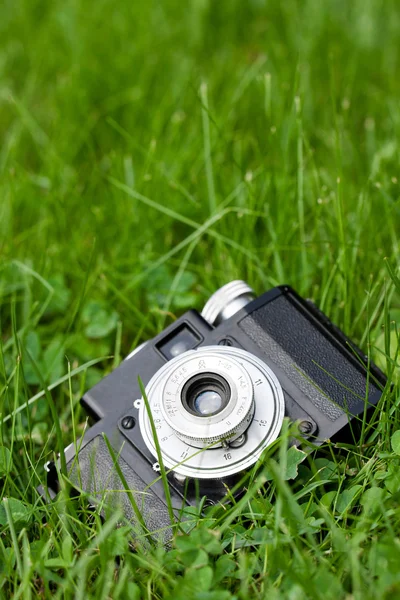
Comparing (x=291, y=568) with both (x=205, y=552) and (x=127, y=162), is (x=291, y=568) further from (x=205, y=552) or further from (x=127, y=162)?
(x=127, y=162)

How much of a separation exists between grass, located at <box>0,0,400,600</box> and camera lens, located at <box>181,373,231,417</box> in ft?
0.85

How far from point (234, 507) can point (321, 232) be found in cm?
159

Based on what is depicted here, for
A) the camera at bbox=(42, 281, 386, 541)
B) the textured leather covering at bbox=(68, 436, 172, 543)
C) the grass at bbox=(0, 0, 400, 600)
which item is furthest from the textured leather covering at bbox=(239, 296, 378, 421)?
the textured leather covering at bbox=(68, 436, 172, 543)

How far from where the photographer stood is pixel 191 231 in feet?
11.1

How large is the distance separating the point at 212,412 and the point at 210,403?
0.13 ft

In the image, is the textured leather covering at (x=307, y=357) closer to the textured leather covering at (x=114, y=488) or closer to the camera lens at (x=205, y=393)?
the camera lens at (x=205, y=393)

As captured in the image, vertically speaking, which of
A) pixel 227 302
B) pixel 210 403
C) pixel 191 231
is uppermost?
pixel 191 231

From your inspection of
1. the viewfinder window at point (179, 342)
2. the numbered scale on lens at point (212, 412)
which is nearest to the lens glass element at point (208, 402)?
the numbered scale on lens at point (212, 412)

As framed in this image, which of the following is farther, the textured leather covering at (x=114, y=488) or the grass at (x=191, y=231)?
the textured leather covering at (x=114, y=488)

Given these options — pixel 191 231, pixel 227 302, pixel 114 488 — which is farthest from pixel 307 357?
pixel 191 231

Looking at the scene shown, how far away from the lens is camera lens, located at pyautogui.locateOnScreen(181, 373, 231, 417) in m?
2.10

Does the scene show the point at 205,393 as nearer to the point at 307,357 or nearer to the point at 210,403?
the point at 210,403

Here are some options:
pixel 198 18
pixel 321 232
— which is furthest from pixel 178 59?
pixel 321 232

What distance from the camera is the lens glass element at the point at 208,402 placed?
6.95 ft
